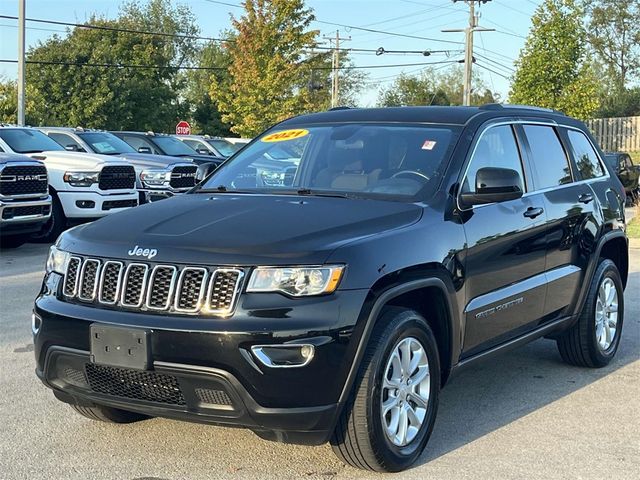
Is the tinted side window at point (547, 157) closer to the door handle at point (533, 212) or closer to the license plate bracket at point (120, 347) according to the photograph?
the door handle at point (533, 212)

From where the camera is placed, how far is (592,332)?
19.6 feet

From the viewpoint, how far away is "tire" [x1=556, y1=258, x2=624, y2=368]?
595cm

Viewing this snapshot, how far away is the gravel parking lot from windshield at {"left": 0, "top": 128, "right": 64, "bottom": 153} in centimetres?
818

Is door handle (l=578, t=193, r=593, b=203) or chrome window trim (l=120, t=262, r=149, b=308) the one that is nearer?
chrome window trim (l=120, t=262, r=149, b=308)

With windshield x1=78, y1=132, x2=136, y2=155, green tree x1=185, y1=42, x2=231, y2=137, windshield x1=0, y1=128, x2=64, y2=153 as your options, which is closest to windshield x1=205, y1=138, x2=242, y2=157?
windshield x1=78, y1=132, x2=136, y2=155

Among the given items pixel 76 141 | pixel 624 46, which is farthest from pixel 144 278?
pixel 624 46

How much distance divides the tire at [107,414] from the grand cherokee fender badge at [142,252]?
1103 millimetres

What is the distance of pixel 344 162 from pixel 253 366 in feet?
6.00

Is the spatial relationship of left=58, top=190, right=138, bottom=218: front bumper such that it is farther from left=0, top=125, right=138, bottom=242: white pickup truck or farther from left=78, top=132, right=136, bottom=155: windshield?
left=78, top=132, right=136, bottom=155: windshield

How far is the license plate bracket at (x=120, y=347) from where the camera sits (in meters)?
3.69

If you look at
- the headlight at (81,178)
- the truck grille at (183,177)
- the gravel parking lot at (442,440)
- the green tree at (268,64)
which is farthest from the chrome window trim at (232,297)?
the green tree at (268,64)

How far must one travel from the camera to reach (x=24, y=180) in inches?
470

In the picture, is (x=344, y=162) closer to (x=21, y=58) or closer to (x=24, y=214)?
(x=24, y=214)

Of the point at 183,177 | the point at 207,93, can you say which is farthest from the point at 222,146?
the point at 207,93
